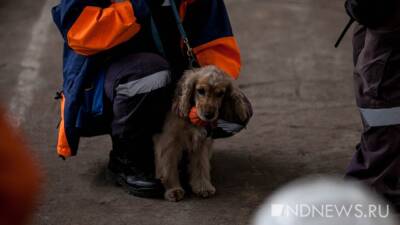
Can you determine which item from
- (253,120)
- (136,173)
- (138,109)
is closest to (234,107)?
(138,109)

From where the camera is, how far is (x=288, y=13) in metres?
6.98

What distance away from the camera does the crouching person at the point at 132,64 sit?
348cm

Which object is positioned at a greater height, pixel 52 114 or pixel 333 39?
pixel 52 114

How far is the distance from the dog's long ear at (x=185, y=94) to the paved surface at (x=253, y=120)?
0.48 m

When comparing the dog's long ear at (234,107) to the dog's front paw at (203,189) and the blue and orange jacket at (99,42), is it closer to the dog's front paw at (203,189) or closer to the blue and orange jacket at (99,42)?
the blue and orange jacket at (99,42)

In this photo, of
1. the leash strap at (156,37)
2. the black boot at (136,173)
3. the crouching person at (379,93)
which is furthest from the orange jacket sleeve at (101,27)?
the crouching person at (379,93)

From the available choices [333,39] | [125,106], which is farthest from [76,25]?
[333,39]

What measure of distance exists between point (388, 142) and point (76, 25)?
153cm

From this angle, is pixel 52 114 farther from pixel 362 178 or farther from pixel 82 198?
pixel 362 178

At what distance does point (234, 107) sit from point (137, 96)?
470mm

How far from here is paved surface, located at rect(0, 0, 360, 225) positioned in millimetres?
3590

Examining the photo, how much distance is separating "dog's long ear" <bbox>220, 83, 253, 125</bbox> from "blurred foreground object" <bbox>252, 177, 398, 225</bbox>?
44 cm

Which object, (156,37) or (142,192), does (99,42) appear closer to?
(156,37)

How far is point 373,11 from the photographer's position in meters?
3.14
